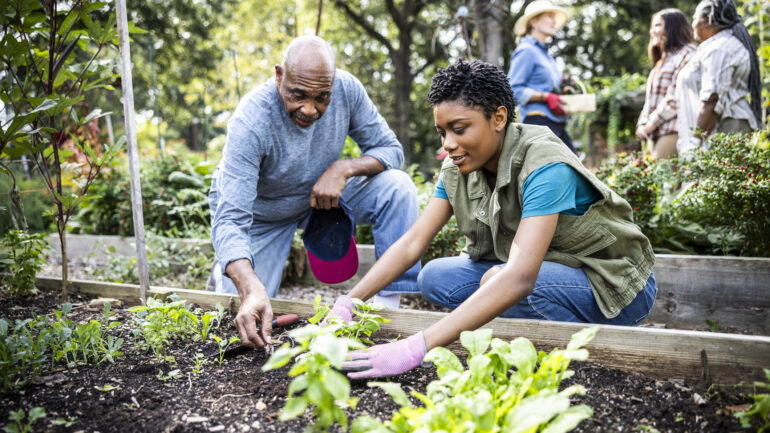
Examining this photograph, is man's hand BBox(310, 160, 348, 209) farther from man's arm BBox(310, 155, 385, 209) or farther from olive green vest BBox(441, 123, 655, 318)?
olive green vest BBox(441, 123, 655, 318)

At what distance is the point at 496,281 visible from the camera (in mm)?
1562

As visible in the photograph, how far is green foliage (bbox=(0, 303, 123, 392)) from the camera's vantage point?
152 cm

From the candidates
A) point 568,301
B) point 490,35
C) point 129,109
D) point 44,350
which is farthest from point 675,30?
point 44,350

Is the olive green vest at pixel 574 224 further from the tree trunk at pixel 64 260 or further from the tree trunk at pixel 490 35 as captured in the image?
the tree trunk at pixel 490 35

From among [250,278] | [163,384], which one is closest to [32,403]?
[163,384]

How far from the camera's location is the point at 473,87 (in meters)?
1.73

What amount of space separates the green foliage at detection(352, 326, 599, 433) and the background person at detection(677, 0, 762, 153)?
290cm

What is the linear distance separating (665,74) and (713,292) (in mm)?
2283

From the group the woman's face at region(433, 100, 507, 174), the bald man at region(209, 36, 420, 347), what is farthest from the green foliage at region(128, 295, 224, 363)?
the woman's face at region(433, 100, 507, 174)

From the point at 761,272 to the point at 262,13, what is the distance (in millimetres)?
16687

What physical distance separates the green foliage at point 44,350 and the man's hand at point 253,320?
39cm

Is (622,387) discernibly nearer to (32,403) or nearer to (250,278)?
(250,278)

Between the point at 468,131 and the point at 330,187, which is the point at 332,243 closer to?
the point at 330,187

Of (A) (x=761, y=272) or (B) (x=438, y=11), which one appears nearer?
(A) (x=761, y=272)
